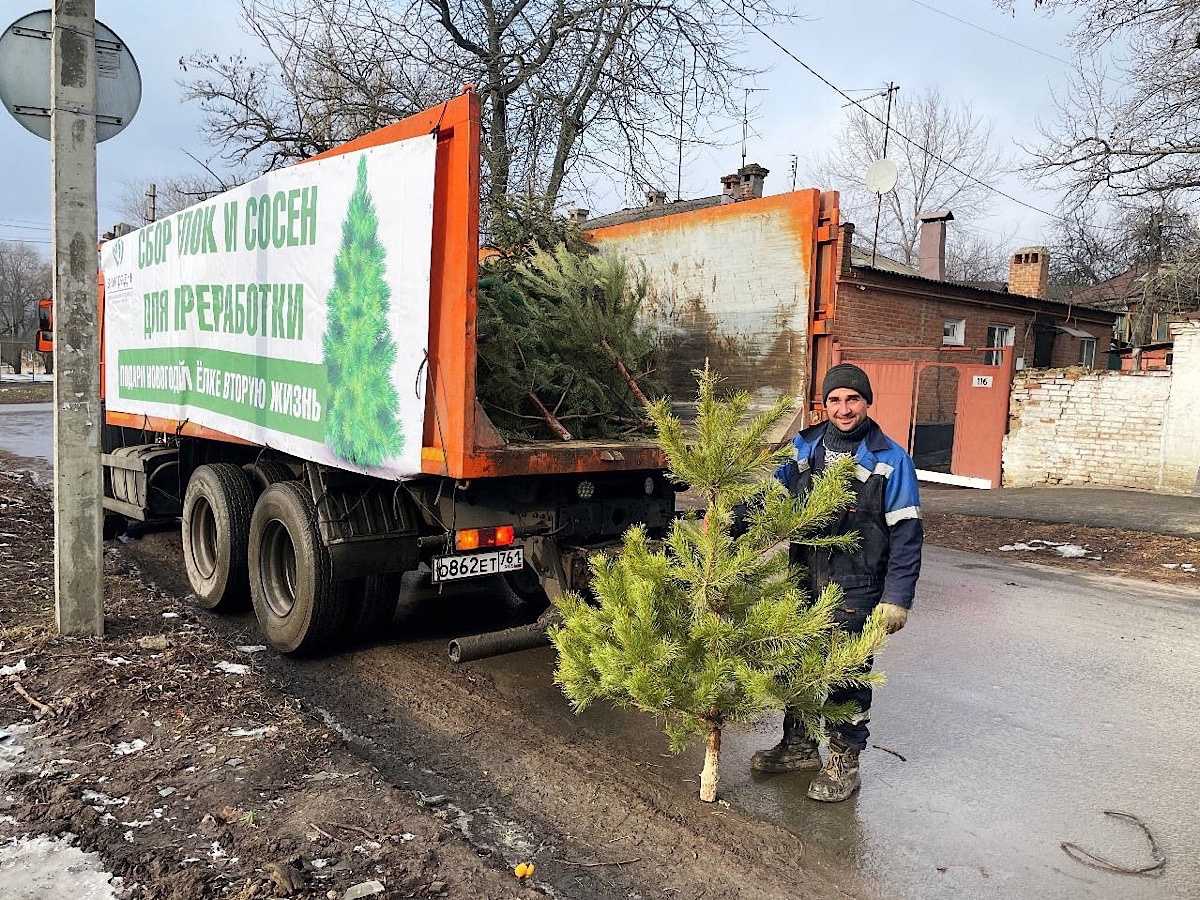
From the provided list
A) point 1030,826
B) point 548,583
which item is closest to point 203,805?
point 548,583

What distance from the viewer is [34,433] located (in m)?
20.1

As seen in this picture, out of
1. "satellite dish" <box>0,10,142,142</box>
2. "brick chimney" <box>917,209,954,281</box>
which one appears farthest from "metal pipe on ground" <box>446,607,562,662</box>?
"brick chimney" <box>917,209,954,281</box>

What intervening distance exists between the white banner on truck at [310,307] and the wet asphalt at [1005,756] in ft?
5.57

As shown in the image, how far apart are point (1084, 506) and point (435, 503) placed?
990 cm

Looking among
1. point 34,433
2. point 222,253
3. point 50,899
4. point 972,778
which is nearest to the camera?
point 50,899

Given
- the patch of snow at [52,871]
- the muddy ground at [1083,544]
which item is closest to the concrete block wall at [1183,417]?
the muddy ground at [1083,544]

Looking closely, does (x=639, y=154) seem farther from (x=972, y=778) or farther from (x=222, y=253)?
(x=972, y=778)

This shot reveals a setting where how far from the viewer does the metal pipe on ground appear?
409cm

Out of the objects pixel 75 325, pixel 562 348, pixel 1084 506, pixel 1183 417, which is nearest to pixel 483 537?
pixel 562 348

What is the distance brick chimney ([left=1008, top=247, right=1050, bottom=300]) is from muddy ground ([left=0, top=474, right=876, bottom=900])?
24904 millimetres

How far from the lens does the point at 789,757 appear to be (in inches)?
149

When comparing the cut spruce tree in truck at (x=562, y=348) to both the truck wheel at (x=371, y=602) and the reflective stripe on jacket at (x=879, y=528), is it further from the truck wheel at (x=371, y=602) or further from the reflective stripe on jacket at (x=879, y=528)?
the reflective stripe on jacket at (x=879, y=528)

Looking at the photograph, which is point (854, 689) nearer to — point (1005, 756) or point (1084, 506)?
point (1005, 756)

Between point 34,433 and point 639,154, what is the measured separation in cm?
1542
